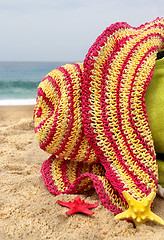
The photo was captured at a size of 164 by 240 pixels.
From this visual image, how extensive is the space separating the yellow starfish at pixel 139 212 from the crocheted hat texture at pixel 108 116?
0.04 metres

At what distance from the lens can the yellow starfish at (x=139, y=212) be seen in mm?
978

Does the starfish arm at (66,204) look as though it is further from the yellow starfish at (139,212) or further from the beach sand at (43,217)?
the yellow starfish at (139,212)

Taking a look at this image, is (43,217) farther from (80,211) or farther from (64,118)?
(64,118)

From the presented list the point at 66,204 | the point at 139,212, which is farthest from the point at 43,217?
the point at 139,212

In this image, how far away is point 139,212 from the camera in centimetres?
98

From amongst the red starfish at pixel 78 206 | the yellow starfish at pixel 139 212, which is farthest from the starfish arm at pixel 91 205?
the yellow starfish at pixel 139 212

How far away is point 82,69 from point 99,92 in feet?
0.53

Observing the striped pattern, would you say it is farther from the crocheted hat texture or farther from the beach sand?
the beach sand

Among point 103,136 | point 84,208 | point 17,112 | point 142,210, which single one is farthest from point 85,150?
point 17,112

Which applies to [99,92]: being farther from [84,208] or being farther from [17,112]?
[17,112]

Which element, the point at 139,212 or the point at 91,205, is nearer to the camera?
the point at 139,212

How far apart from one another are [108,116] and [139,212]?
40 centimetres

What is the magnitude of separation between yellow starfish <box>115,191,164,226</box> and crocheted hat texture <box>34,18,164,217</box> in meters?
0.04

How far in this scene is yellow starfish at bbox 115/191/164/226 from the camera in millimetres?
978
